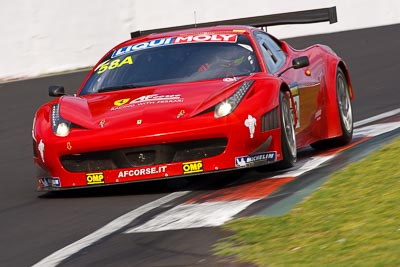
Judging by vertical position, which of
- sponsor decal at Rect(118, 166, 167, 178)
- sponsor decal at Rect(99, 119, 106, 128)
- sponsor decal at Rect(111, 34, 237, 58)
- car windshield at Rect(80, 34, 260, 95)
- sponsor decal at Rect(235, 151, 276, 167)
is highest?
sponsor decal at Rect(111, 34, 237, 58)

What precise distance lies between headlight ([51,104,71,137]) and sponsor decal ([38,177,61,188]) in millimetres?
325

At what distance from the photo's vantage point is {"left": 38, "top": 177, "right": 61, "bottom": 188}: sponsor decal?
8.38m

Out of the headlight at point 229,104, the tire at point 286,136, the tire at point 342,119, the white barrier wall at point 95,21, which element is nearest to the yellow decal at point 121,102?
the headlight at point 229,104

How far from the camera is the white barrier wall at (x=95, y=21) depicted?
1742 cm

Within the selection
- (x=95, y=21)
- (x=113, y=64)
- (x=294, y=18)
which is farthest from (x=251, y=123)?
(x=95, y=21)

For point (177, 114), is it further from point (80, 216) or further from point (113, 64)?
point (113, 64)

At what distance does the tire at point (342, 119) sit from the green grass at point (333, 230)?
3.10 metres

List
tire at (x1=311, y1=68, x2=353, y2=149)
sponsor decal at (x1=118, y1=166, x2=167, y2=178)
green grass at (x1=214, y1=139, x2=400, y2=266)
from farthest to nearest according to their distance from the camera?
tire at (x1=311, y1=68, x2=353, y2=149) < sponsor decal at (x1=118, y1=166, x2=167, y2=178) < green grass at (x1=214, y1=139, x2=400, y2=266)

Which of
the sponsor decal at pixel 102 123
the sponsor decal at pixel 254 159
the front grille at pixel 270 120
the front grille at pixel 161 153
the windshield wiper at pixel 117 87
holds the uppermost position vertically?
the windshield wiper at pixel 117 87

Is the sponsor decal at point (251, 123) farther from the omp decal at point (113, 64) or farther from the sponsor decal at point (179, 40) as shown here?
the omp decal at point (113, 64)

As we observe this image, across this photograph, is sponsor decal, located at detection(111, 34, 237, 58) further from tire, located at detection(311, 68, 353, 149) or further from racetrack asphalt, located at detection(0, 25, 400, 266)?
tire, located at detection(311, 68, 353, 149)

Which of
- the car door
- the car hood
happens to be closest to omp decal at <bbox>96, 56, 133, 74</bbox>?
the car hood

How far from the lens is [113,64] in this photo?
376 inches

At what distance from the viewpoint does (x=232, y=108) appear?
26.8 ft
